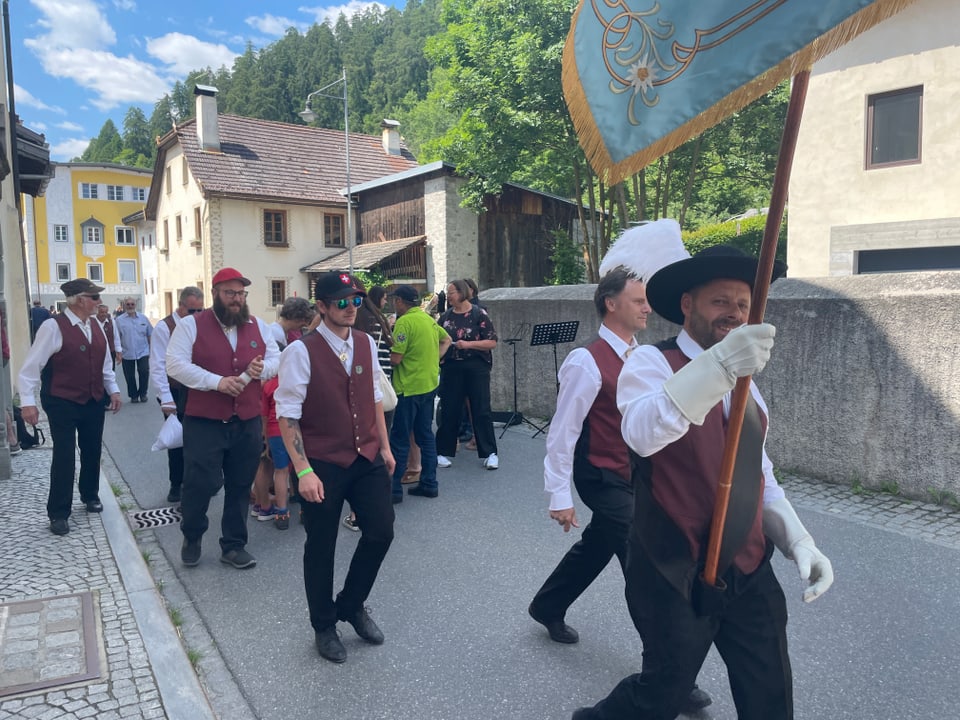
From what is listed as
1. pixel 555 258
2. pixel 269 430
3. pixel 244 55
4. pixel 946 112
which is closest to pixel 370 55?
pixel 244 55

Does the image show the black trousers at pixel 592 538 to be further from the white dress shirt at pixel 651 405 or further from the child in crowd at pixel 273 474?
the child in crowd at pixel 273 474

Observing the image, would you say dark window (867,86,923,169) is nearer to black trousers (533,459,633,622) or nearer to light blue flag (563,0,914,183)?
black trousers (533,459,633,622)

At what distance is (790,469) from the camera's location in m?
7.00

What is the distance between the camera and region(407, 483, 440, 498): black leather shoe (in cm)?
677

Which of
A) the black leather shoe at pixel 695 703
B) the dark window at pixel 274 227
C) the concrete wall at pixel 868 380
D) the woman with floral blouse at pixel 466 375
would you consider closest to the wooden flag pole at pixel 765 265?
the black leather shoe at pixel 695 703

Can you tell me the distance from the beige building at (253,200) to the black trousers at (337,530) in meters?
27.6

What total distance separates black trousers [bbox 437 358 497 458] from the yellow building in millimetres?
57799

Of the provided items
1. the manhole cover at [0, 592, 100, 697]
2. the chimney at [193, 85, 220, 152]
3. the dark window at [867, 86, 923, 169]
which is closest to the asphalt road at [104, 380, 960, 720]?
the manhole cover at [0, 592, 100, 697]

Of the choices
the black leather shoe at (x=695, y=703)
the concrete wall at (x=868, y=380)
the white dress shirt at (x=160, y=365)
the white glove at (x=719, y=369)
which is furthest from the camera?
the white dress shirt at (x=160, y=365)

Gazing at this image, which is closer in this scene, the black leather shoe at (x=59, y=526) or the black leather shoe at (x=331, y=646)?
the black leather shoe at (x=331, y=646)

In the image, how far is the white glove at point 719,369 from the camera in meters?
1.85

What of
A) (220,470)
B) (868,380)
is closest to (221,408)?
(220,470)

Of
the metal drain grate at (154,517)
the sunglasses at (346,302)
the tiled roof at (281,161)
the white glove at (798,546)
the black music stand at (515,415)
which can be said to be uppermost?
the tiled roof at (281,161)

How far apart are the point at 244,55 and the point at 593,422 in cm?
9474
